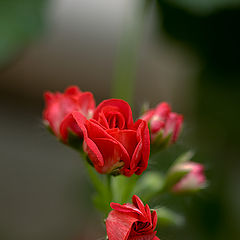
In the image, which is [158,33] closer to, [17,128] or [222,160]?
[222,160]

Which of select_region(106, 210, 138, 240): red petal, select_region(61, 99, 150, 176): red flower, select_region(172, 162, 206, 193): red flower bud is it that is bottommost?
select_region(106, 210, 138, 240): red petal

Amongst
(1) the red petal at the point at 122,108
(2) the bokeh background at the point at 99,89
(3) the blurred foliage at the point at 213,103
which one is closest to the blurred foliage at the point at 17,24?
(2) the bokeh background at the point at 99,89

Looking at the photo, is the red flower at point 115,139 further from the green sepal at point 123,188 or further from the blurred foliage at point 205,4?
the blurred foliage at point 205,4

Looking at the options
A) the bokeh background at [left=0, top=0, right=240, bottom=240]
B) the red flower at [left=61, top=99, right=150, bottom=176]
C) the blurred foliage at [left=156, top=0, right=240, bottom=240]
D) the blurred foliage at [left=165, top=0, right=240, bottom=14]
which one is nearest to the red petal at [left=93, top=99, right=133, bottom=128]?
the red flower at [left=61, top=99, right=150, bottom=176]

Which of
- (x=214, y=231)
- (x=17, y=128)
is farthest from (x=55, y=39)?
(x=214, y=231)

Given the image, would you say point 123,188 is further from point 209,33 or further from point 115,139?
point 209,33

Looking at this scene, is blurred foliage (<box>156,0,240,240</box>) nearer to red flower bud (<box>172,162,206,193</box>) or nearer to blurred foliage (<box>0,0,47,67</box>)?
blurred foliage (<box>0,0,47,67</box>)

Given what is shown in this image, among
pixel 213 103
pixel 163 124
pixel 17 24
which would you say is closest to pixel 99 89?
pixel 213 103
